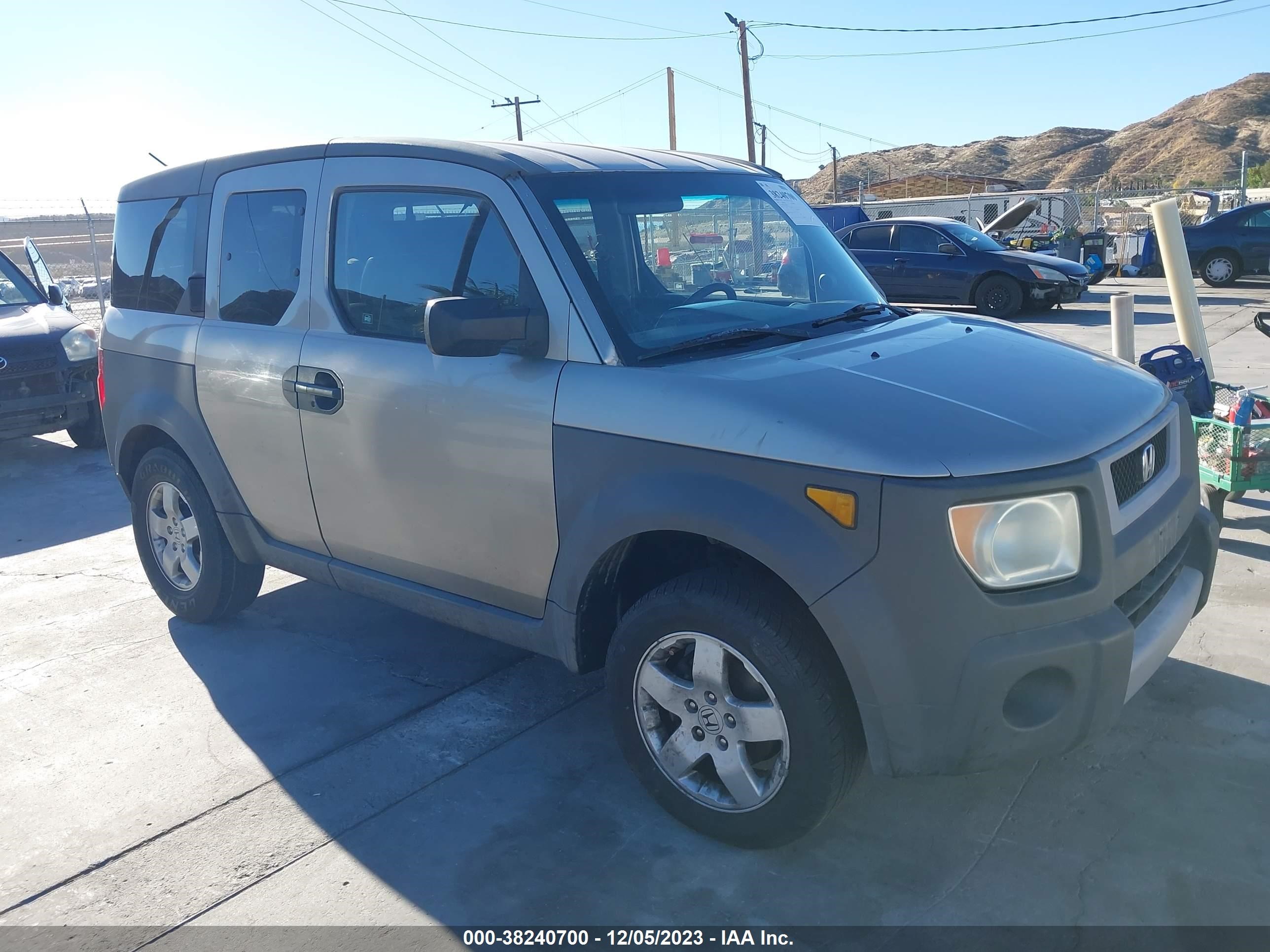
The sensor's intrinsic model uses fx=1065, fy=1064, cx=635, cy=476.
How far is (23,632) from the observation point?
5141mm

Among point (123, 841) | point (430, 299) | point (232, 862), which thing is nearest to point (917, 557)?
point (430, 299)

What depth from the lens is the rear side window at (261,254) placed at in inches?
160

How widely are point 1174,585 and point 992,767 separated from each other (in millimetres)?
969

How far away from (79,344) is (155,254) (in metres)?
4.85

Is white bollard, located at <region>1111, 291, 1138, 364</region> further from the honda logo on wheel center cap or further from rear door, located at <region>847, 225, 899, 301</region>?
rear door, located at <region>847, 225, 899, 301</region>

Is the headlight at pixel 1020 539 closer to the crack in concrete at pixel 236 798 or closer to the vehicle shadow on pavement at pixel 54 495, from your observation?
the crack in concrete at pixel 236 798

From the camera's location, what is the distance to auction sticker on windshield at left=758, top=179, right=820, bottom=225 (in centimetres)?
418

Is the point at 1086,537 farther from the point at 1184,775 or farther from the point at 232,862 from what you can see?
the point at 232,862

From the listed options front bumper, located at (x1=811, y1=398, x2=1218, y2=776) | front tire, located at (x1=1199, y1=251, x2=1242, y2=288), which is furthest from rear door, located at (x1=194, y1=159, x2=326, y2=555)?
front tire, located at (x1=1199, y1=251, x2=1242, y2=288)

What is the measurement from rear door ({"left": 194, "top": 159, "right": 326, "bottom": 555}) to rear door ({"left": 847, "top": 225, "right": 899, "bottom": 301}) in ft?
43.2

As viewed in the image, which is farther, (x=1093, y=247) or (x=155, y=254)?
(x=1093, y=247)

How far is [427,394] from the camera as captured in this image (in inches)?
138

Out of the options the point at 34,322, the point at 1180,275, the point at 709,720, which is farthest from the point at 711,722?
the point at 34,322

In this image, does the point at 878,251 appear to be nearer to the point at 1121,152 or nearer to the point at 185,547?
the point at 185,547
